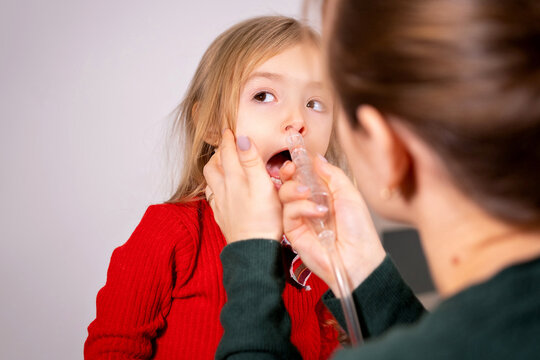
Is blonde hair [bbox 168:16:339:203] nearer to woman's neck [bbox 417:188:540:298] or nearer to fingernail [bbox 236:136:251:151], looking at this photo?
fingernail [bbox 236:136:251:151]

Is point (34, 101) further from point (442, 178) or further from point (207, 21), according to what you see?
point (442, 178)

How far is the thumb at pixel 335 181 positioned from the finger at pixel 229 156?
0.16 metres

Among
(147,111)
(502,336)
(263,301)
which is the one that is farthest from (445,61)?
(147,111)

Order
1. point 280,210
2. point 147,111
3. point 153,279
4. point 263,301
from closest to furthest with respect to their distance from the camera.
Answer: point 263,301, point 280,210, point 153,279, point 147,111

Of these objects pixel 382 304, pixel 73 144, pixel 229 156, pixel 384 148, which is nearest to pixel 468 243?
pixel 384 148

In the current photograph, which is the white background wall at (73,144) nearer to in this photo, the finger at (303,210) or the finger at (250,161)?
the finger at (250,161)

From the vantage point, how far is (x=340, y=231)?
88cm

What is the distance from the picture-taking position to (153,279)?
0.99 meters

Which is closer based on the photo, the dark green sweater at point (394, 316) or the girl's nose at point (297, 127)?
the dark green sweater at point (394, 316)

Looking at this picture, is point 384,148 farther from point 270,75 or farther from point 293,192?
point 270,75

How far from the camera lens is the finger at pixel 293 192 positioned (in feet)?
2.77

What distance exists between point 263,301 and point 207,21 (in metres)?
0.95

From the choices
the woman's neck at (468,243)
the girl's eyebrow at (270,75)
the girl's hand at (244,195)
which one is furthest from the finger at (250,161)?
the woman's neck at (468,243)

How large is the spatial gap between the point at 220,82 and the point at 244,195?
380 mm
